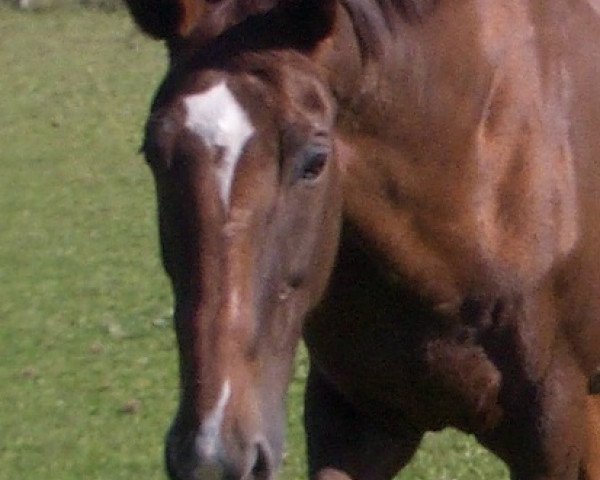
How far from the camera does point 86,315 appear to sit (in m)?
7.11

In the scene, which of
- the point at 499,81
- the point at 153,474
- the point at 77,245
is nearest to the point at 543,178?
the point at 499,81

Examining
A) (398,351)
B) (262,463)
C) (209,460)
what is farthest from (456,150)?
(209,460)

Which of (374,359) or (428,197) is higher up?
(428,197)

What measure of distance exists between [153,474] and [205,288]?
8.93 ft

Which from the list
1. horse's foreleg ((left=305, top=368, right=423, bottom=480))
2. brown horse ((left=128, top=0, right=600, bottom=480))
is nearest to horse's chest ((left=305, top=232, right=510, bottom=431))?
brown horse ((left=128, top=0, right=600, bottom=480))

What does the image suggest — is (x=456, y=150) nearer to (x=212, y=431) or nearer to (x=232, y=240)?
(x=232, y=240)

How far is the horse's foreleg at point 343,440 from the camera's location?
12.3 ft

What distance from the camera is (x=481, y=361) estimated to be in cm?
348

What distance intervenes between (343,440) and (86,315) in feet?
11.5

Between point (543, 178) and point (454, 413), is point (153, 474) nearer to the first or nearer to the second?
point (454, 413)

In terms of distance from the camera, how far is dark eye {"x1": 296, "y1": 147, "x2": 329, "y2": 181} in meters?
2.69

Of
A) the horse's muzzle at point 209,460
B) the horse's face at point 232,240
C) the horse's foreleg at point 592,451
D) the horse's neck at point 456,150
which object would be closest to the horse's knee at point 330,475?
the horse's neck at point 456,150

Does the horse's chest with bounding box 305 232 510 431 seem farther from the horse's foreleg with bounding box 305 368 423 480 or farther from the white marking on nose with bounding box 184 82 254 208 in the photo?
the white marking on nose with bounding box 184 82 254 208

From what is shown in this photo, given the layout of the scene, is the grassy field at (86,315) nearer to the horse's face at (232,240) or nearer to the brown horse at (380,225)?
the brown horse at (380,225)
